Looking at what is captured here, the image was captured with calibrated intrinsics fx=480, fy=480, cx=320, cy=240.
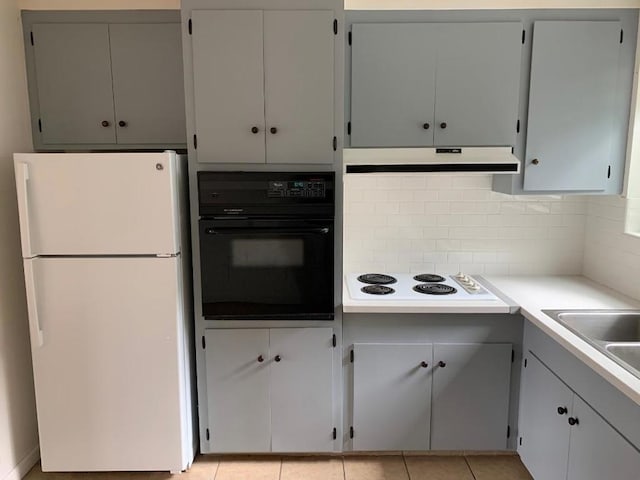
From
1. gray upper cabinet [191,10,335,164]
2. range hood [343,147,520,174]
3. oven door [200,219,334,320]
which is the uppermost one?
gray upper cabinet [191,10,335,164]

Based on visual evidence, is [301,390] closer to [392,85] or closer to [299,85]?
[299,85]

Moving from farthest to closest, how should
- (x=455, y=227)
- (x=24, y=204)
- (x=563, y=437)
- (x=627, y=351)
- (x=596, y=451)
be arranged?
(x=455, y=227) < (x=24, y=204) < (x=563, y=437) < (x=627, y=351) < (x=596, y=451)

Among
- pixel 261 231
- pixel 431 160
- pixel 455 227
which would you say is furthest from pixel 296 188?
pixel 455 227

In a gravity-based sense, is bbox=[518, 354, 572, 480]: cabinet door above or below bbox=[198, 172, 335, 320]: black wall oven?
below

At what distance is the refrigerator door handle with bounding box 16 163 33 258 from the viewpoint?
2.05m

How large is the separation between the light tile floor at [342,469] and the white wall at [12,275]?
22cm

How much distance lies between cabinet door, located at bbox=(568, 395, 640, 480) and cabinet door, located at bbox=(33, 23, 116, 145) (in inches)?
96.2

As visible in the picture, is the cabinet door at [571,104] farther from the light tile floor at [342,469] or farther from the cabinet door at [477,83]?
the light tile floor at [342,469]

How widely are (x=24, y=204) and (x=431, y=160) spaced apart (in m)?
1.87

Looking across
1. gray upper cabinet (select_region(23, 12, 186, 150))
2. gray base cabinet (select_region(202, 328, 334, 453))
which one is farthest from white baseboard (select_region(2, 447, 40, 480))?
gray upper cabinet (select_region(23, 12, 186, 150))

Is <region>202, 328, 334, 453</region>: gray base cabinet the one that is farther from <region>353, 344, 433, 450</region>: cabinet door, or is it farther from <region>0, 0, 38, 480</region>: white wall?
<region>0, 0, 38, 480</region>: white wall

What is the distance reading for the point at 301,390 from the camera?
2385 mm

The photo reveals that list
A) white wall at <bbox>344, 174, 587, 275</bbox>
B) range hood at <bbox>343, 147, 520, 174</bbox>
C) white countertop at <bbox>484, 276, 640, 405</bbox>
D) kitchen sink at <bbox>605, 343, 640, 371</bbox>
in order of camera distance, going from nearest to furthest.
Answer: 1. white countertop at <bbox>484, 276, 640, 405</bbox>
2. kitchen sink at <bbox>605, 343, 640, 371</bbox>
3. range hood at <bbox>343, 147, 520, 174</bbox>
4. white wall at <bbox>344, 174, 587, 275</bbox>

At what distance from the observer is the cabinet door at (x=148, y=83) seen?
2367 millimetres
